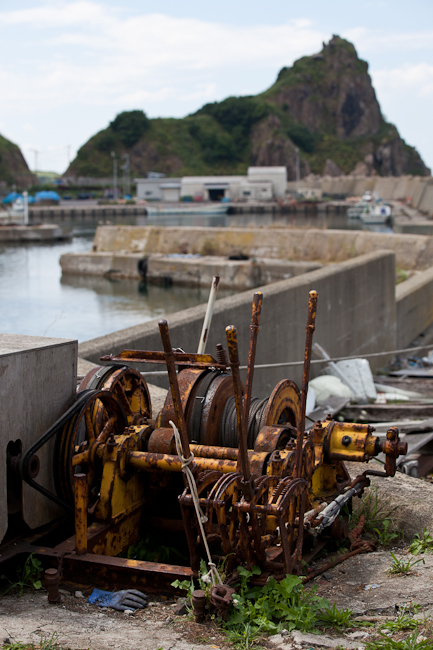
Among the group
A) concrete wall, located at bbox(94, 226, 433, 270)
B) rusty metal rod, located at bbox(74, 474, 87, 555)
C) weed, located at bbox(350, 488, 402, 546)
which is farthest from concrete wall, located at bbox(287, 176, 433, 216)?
rusty metal rod, located at bbox(74, 474, 87, 555)

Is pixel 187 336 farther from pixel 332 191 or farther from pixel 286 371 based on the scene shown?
pixel 332 191

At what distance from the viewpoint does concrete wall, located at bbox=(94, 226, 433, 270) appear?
64.3 ft

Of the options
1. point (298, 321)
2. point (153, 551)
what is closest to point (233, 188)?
point (298, 321)

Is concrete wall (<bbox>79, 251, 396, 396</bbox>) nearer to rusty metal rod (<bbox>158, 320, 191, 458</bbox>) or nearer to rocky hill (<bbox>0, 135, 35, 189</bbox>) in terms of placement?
rusty metal rod (<bbox>158, 320, 191, 458</bbox>)

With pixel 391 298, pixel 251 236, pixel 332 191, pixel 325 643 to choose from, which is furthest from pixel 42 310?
pixel 332 191

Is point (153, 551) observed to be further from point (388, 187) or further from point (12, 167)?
point (12, 167)

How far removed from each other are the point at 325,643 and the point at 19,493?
64.0 inches

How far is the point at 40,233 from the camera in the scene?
48.4m

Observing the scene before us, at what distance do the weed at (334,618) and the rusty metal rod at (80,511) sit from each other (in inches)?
45.4

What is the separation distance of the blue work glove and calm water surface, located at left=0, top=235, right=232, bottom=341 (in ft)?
42.4

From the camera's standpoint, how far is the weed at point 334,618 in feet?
9.21

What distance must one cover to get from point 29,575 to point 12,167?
493 ft

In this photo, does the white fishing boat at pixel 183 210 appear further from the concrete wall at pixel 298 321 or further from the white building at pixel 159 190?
the concrete wall at pixel 298 321

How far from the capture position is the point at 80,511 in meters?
3.29
